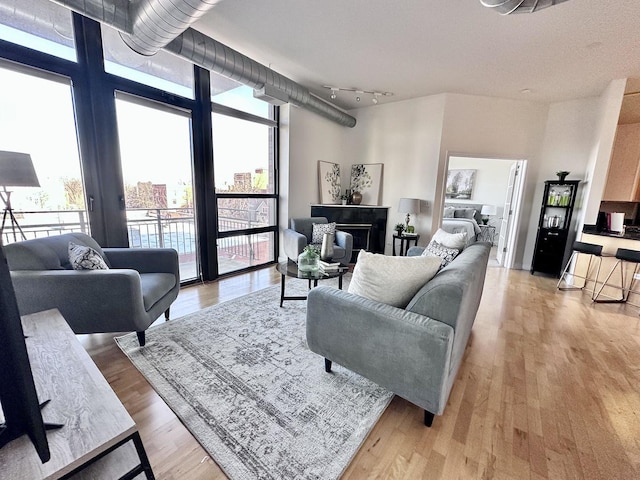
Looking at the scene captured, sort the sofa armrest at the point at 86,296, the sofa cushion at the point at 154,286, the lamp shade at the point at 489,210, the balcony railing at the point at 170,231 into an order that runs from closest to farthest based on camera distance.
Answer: the sofa armrest at the point at 86,296
the sofa cushion at the point at 154,286
the balcony railing at the point at 170,231
the lamp shade at the point at 489,210

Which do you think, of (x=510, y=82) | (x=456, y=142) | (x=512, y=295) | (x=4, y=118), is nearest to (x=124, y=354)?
(x=4, y=118)

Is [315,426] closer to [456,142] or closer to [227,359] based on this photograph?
[227,359]

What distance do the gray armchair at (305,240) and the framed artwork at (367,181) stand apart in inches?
48.4

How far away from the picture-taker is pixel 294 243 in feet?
12.9

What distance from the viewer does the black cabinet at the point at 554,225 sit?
13.9 feet

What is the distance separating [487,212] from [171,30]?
299 inches

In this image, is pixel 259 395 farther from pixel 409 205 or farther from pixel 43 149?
pixel 409 205

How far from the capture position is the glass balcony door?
2887 millimetres

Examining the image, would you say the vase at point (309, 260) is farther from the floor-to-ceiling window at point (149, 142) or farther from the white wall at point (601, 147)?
the white wall at point (601, 147)

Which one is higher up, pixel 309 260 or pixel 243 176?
pixel 243 176

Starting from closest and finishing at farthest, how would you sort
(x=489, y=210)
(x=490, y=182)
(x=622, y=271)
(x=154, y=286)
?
(x=154, y=286) < (x=622, y=271) < (x=489, y=210) < (x=490, y=182)

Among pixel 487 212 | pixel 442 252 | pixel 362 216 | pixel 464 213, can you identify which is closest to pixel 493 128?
pixel 362 216

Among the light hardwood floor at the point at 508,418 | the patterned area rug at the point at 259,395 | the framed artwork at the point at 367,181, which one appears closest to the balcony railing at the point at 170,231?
the light hardwood floor at the point at 508,418

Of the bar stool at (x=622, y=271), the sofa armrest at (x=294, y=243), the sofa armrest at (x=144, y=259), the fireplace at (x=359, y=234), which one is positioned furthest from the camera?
the fireplace at (x=359, y=234)
